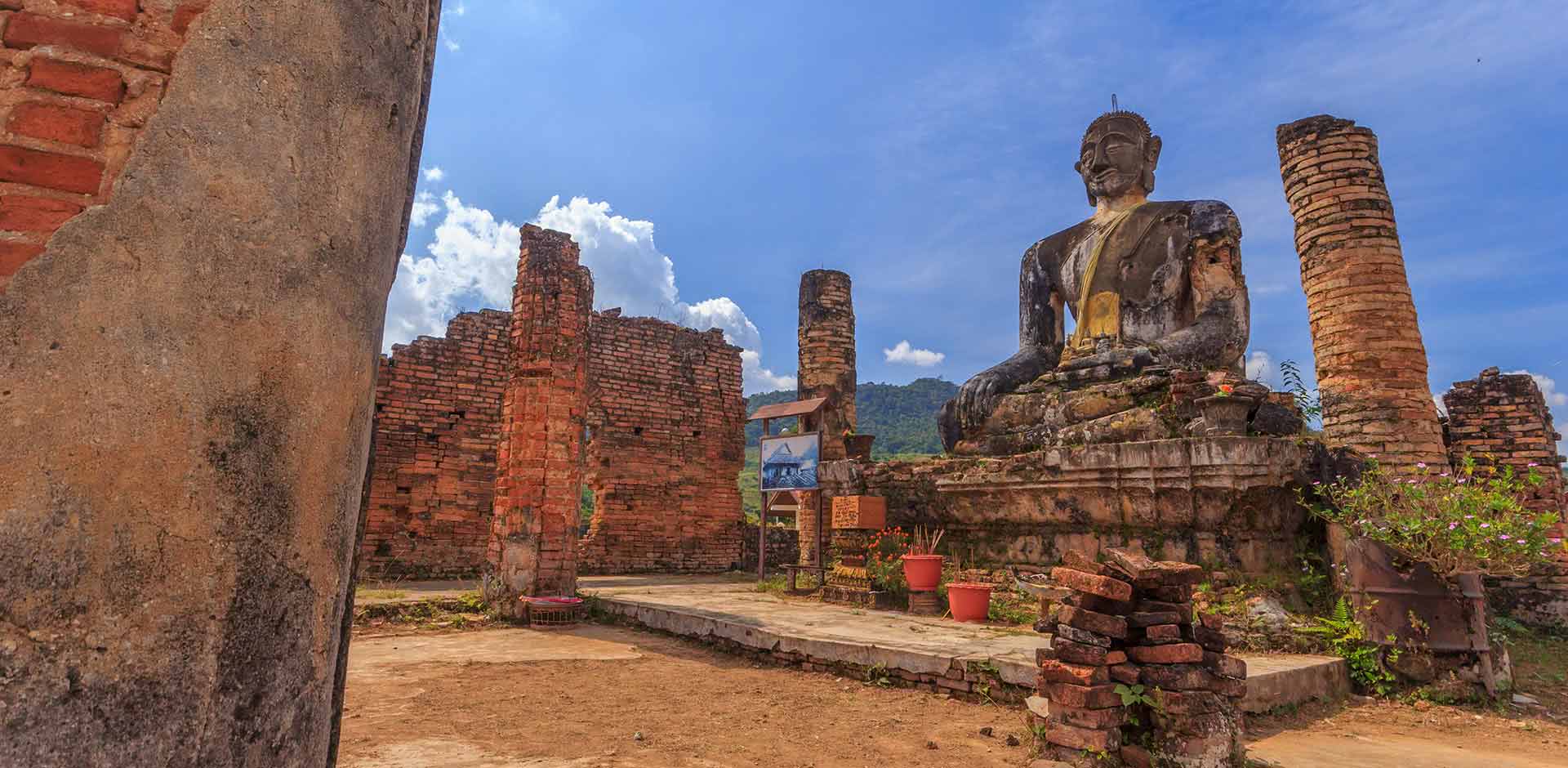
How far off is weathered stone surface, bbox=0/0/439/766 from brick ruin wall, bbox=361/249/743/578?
8.93 m

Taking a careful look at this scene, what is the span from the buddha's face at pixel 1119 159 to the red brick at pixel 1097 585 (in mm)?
6694

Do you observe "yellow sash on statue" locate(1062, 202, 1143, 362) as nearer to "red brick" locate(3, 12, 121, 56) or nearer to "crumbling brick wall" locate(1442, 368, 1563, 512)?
"crumbling brick wall" locate(1442, 368, 1563, 512)

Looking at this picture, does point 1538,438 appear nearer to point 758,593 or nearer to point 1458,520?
point 1458,520

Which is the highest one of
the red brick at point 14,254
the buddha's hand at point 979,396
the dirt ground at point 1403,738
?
the buddha's hand at point 979,396

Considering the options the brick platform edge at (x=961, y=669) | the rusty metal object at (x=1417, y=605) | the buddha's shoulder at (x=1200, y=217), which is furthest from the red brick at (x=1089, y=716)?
the buddha's shoulder at (x=1200, y=217)

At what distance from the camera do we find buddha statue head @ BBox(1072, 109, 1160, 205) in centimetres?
877

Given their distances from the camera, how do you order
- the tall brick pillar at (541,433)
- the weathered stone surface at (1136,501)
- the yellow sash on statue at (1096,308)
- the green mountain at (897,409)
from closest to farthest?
1. the weathered stone surface at (1136,501)
2. the tall brick pillar at (541,433)
3. the yellow sash on statue at (1096,308)
4. the green mountain at (897,409)

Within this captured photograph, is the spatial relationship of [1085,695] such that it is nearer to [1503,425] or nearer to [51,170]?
[51,170]

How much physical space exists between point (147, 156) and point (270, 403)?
0.44 metres

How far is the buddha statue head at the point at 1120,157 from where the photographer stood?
8766mm

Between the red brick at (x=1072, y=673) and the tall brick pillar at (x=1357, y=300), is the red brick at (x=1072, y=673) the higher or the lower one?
the lower one

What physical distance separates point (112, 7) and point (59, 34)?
9 centimetres

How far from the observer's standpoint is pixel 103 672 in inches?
46.0

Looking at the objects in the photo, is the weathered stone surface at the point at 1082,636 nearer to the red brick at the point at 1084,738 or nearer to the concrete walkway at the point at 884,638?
the red brick at the point at 1084,738
